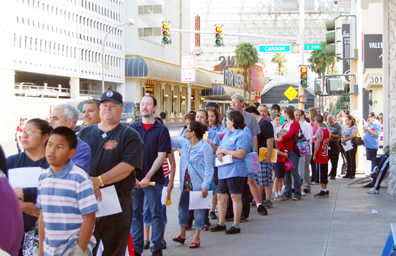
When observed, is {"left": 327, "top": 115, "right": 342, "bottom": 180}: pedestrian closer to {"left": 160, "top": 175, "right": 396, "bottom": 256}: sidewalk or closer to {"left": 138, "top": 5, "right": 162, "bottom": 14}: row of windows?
{"left": 160, "top": 175, "right": 396, "bottom": 256}: sidewalk

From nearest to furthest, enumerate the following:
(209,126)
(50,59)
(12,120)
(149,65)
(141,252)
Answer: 1. (141,252)
2. (209,126)
3. (12,120)
4. (50,59)
5. (149,65)

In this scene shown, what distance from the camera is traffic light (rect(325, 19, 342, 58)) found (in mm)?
14055

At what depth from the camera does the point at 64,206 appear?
3676 millimetres

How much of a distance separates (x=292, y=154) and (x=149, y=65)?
51.8 metres

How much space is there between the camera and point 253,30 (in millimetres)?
81188

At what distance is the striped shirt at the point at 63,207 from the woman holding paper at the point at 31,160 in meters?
0.38

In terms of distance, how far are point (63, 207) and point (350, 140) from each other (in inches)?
500

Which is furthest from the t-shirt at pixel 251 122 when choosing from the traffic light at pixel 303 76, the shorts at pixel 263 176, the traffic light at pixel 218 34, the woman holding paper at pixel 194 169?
the traffic light at pixel 218 34

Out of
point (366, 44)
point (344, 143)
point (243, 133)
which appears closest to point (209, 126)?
point (243, 133)

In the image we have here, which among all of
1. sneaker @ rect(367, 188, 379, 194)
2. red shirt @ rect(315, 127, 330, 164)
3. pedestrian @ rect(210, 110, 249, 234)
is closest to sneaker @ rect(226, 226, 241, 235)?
pedestrian @ rect(210, 110, 249, 234)

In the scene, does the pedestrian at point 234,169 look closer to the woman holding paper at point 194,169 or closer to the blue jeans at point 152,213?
the woman holding paper at point 194,169

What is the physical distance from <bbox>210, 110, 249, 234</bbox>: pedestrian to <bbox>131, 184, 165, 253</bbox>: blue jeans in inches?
65.0

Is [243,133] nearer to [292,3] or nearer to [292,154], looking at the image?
[292,154]

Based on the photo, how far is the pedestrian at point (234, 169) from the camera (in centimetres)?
773
